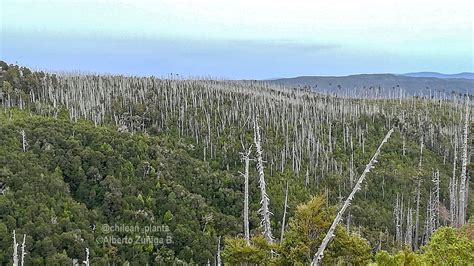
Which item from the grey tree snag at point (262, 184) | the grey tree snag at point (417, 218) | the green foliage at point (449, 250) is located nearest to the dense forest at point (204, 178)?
the green foliage at point (449, 250)

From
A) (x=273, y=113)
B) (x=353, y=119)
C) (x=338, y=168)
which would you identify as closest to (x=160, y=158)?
(x=338, y=168)

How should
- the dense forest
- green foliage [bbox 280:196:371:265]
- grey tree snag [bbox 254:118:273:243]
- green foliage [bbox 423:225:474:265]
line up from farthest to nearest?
the dense forest
green foliage [bbox 280:196:371:265]
grey tree snag [bbox 254:118:273:243]
green foliage [bbox 423:225:474:265]

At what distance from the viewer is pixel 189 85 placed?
363 ft

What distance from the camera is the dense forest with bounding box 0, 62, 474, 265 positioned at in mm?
41719

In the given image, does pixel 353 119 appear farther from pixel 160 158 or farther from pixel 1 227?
pixel 1 227

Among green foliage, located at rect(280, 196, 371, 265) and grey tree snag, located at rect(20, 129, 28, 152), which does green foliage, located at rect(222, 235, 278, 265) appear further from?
grey tree snag, located at rect(20, 129, 28, 152)

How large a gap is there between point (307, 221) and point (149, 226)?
38.4 metres

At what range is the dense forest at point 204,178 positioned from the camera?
137 ft

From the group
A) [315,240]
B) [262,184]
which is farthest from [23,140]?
[315,240]

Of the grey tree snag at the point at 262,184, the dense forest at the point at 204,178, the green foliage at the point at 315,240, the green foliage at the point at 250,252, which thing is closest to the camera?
the grey tree snag at the point at 262,184

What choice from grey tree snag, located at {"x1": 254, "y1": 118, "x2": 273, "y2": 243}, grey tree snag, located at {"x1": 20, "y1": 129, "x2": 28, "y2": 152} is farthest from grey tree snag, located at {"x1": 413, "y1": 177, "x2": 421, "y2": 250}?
grey tree snag, located at {"x1": 254, "y1": 118, "x2": 273, "y2": 243}

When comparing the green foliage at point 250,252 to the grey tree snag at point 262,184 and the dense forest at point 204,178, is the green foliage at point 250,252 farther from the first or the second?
the grey tree snag at point 262,184

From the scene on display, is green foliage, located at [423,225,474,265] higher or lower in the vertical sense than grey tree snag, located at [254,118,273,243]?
lower

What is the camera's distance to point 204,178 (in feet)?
211
